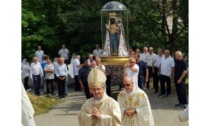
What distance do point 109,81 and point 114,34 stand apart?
5.05ft

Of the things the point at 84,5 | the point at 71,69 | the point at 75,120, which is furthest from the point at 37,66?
the point at 84,5

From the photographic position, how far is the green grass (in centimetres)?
1492

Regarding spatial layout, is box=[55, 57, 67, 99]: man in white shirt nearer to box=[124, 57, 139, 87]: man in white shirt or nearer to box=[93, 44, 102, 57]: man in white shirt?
box=[93, 44, 102, 57]: man in white shirt

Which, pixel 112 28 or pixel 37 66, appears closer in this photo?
pixel 112 28

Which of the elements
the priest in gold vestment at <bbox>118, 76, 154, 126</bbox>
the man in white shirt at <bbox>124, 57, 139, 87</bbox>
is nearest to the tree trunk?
the man in white shirt at <bbox>124, 57, 139, 87</bbox>

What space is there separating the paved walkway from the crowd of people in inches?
16.7

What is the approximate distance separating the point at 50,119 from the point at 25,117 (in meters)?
4.98

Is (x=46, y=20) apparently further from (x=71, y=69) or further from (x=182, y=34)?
(x=182, y=34)

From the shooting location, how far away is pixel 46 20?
23891 millimetres

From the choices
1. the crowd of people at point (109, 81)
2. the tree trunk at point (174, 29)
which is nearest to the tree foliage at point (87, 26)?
the tree trunk at point (174, 29)

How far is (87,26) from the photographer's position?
2180 cm

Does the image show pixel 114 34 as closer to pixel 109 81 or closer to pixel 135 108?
pixel 109 81

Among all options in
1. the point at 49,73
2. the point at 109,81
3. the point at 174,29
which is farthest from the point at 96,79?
the point at 174,29

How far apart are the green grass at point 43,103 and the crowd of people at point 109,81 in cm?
51
